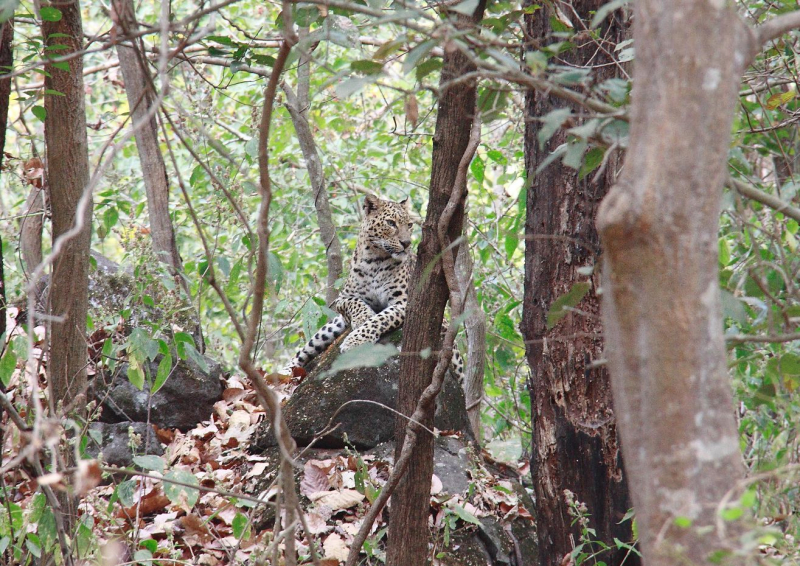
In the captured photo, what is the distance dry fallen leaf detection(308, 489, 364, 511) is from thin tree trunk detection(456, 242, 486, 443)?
1.69 meters

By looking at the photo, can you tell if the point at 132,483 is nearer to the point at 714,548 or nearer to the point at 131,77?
the point at 714,548

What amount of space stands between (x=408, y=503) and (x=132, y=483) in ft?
3.56

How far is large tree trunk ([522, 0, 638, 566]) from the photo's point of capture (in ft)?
12.1

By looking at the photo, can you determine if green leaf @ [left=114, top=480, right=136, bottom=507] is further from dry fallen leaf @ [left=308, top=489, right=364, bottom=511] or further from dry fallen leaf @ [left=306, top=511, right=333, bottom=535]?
dry fallen leaf @ [left=308, top=489, right=364, bottom=511]

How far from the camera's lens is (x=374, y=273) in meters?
7.96

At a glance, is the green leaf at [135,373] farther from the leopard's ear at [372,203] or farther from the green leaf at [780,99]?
the leopard's ear at [372,203]

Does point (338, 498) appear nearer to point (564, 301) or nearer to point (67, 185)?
point (67, 185)

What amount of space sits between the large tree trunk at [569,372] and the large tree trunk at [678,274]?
2324 millimetres

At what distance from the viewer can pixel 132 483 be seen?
121 inches

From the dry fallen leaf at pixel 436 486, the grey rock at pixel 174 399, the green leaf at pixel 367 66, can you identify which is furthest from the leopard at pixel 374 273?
the green leaf at pixel 367 66

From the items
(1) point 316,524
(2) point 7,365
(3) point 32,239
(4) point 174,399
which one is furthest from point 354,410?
(2) point 7,365

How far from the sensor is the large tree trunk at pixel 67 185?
307 cm

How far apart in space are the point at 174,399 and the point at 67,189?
261cm

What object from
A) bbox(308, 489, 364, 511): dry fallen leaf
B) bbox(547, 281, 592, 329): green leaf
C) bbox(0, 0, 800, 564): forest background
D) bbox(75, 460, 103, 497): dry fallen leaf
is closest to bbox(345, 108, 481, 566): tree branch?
bbox(0, 0, 800, 564): forest background
